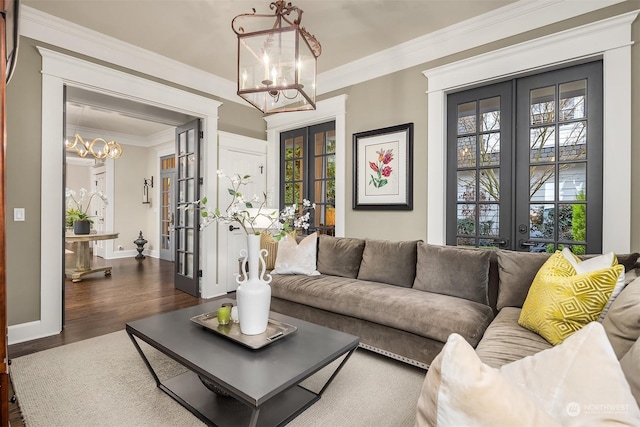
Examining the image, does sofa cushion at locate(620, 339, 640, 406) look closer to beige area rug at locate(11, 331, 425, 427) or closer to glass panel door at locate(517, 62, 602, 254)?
beige area rug at locate(11, 331, 425, 427)

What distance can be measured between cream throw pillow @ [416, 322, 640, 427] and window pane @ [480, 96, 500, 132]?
2805 millimetres

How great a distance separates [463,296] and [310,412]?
4.67ft

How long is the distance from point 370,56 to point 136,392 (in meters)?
3.77

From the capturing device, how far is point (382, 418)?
178 centimetres

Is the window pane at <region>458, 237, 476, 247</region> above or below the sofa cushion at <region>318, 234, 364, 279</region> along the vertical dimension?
above

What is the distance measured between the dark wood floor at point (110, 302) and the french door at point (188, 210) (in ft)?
0.77

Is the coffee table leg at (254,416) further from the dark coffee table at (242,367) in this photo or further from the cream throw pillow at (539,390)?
the cream throw pillow at (539,390)

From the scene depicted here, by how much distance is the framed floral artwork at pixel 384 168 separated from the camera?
11.7ft

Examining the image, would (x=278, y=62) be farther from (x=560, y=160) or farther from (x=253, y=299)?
(x=560, y=160)

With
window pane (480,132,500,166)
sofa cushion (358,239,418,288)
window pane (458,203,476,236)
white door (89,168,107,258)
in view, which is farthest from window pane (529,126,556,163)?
white door (89,168,107,258)

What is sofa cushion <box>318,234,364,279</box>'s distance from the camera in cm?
324

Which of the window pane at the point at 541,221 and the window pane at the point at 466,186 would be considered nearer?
the window pane at the point at 541,221

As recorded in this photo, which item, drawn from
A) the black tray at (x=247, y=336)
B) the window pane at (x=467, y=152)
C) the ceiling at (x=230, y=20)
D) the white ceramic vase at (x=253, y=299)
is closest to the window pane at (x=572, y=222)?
the window pane at (x=467, y=152)

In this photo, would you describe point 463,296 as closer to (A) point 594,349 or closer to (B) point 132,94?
(A) point 594,349
